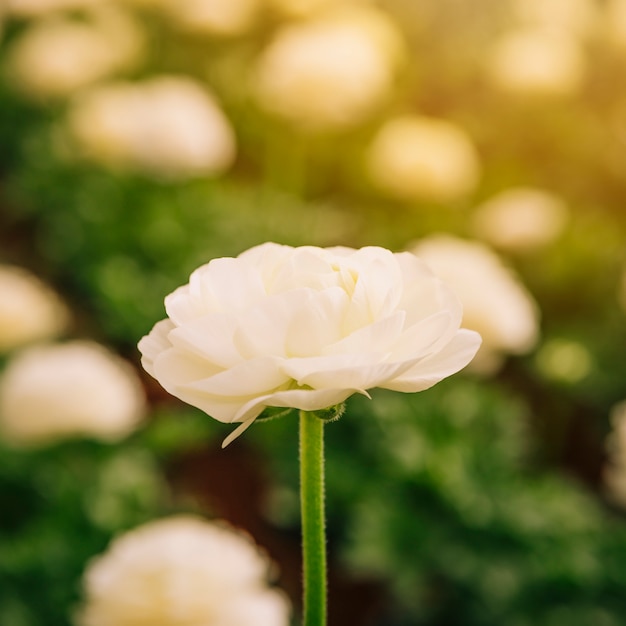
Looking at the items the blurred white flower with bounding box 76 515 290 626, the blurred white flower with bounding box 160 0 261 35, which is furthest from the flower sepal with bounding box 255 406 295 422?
the blurred white flower with bounding box 160 0 261 35

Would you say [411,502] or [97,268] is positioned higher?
[411,502]

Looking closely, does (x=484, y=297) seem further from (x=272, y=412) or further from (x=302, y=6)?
(x=302, y=6)

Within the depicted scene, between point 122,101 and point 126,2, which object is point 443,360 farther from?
point 126,2

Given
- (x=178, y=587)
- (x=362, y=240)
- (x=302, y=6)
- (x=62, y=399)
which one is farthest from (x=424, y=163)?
(x=178, y=587)

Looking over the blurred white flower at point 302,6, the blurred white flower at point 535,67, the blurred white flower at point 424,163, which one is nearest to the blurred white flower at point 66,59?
the blurred white flower at point 302,6

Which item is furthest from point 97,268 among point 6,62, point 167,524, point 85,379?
point 6,62

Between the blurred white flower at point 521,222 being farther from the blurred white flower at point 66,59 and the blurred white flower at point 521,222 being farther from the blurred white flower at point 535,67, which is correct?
the blurred white flower at point 66,59
